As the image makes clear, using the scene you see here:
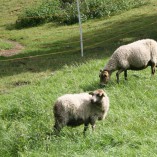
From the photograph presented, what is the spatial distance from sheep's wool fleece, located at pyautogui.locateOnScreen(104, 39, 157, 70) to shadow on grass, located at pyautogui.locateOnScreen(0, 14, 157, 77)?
422 centimetres

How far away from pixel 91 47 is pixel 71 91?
8.77 m

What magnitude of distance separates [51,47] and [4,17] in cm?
1217

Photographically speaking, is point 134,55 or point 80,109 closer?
point 80,109

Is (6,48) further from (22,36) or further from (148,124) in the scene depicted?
(148,124)

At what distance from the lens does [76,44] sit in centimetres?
2094

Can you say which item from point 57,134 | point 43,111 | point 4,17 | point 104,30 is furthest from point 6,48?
point 57,134

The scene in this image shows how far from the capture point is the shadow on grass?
16.5 meters

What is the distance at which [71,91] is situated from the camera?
11156mm

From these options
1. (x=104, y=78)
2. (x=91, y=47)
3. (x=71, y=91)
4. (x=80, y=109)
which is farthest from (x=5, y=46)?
(x=80, y=109)

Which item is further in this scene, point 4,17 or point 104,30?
point 4,17

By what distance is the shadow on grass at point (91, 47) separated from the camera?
16484 millimetres

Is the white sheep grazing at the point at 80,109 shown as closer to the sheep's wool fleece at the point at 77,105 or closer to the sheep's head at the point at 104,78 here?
the sheep's wool fleece at the point at 77,105

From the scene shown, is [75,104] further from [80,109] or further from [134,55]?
[134,55]

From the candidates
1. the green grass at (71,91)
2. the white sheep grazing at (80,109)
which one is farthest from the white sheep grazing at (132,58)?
the white sheep grazing at (80,109)
